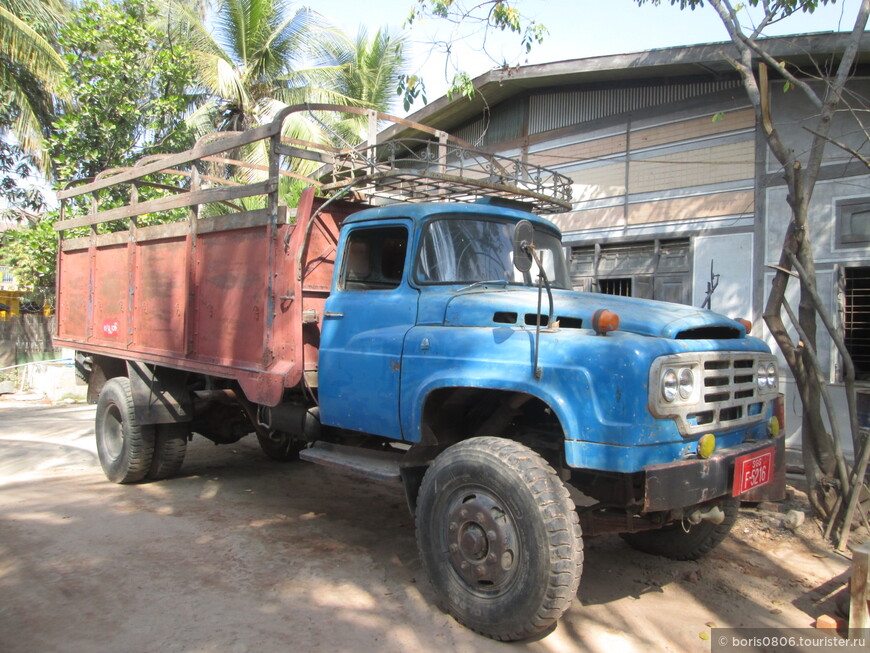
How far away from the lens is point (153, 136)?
12922 mm

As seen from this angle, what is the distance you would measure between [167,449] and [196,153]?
2.97m

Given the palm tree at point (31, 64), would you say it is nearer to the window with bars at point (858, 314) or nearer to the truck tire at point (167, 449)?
the truck tire at point (167, 449)

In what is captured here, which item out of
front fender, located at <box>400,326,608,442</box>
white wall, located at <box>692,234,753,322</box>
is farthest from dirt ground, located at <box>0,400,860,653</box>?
white wall, located at <box>692,234,753,322</box>

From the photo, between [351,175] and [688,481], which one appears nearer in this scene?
[688,481]

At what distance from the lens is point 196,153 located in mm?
5555

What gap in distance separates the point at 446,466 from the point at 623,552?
199 cm

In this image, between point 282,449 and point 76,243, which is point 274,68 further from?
point 282,449

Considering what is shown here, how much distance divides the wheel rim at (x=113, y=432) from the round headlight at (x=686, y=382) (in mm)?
5560

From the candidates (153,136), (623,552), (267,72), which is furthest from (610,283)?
(267,72)

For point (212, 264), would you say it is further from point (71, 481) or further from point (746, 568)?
point (746, 568)

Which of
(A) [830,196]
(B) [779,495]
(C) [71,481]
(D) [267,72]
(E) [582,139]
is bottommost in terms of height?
(C) [71,481]

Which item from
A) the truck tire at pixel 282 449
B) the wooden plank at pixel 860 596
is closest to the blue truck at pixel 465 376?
the wooden plank at pixel 860 596

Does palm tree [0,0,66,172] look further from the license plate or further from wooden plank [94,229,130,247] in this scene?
the license plate

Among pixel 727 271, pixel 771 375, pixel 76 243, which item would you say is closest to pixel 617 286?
pixel 727 271
